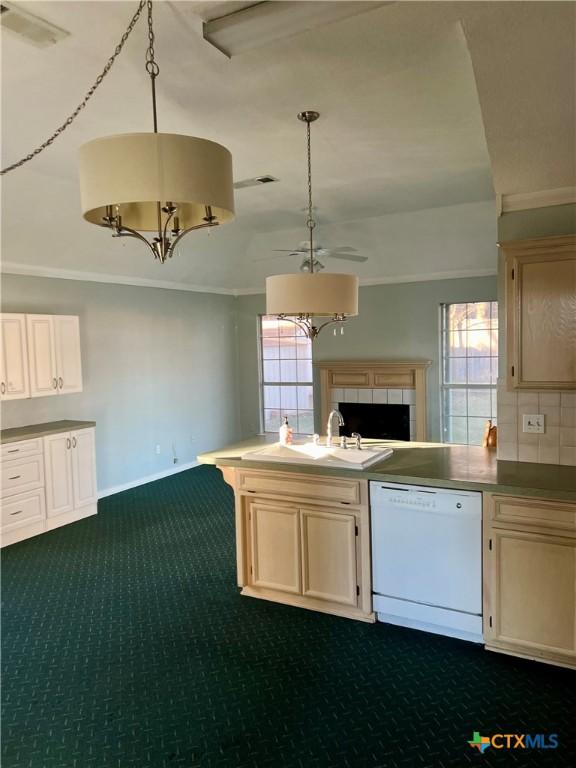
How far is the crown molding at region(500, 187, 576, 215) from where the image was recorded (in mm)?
3178

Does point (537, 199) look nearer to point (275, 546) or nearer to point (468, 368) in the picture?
point (275, 546)

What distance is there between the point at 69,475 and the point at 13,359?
1241mm

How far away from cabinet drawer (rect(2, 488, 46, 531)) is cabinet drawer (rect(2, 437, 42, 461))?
35 cm

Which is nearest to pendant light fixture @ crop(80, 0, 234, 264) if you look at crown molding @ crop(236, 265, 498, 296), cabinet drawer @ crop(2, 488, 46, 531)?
cabinet drawer @ crop(2, 488, 46, 531)

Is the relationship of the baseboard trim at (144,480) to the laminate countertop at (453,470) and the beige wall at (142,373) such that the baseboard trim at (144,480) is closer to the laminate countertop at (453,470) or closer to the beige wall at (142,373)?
the beige wall at (142,373)

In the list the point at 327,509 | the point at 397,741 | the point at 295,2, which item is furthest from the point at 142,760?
the point at 295,2

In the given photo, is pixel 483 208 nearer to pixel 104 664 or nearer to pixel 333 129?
pixel 333 129

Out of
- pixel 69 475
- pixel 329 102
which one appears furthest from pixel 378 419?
pixel 329 102

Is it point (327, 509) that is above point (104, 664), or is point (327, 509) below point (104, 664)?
above

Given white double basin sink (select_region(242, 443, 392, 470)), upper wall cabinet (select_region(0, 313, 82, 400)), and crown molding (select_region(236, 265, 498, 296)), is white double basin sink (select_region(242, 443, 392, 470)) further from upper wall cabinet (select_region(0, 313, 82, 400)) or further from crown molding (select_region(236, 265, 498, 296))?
crown molding (select_region(236, 265, 498, 296))

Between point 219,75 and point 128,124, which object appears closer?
point 219,75

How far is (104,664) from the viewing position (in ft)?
10.0

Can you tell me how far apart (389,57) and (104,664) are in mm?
3522

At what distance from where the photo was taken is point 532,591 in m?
2.89
